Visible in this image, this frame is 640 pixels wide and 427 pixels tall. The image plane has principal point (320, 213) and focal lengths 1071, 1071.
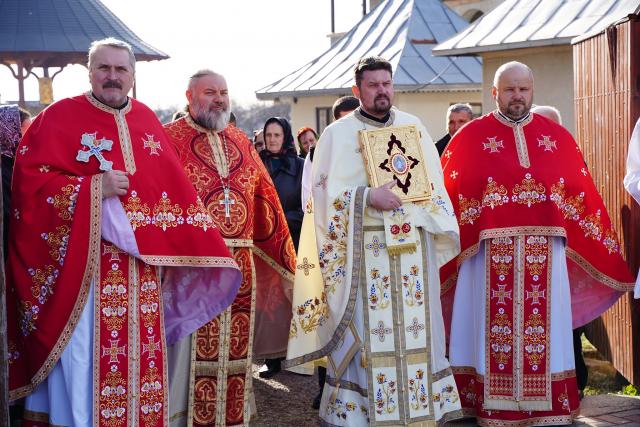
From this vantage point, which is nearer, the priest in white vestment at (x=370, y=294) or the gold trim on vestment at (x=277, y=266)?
the priest in white vestment at (x=370, y=294)

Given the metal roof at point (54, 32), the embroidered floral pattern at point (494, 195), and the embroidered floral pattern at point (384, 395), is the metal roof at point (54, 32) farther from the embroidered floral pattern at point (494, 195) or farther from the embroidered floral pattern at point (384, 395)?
the embroidered floral pattern at point (384, 395)

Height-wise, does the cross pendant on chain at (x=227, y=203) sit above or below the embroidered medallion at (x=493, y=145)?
below

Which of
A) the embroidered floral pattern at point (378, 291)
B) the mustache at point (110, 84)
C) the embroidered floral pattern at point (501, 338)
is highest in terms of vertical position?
the mustache at point (110, 84)

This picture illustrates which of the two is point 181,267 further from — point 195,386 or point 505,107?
point 505,107

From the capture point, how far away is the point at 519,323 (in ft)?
21.3

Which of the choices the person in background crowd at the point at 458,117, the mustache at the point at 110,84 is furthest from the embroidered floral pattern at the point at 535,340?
the mustache at the point at 110,84

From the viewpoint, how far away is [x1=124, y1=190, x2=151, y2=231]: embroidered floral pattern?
5270 mm

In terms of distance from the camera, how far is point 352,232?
5.94m

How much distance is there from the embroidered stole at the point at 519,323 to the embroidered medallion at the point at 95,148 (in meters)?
2.45

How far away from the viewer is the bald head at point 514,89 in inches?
254

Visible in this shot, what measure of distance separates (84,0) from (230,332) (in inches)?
936

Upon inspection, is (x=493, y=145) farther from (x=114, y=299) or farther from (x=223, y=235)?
(x=114, y=299)

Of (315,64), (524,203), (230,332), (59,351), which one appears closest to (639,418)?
(524,203)

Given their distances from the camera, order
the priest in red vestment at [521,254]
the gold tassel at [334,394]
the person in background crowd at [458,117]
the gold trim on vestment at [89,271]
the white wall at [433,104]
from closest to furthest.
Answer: the gold trim on vestment at [89,271], the gold tassel at [334,394], the priest in red vestment at [521,254], the person in background crowd at [458,117], the white wall at [433,104]
